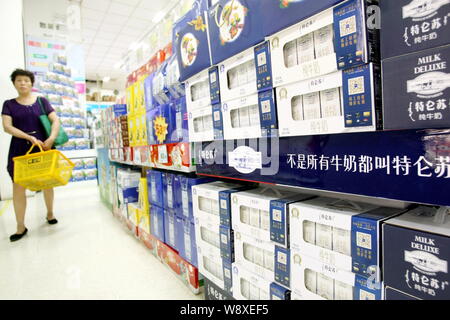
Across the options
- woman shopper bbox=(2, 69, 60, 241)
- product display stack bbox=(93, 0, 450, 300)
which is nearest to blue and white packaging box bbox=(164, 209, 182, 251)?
product display stack bbox=(93, 0, 450, 300)

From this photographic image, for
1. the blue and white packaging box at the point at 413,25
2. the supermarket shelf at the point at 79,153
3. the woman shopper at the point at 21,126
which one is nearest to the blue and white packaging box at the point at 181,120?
the blue and white packaging box at the point at 413,25

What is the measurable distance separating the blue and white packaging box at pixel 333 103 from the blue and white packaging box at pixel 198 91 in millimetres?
508

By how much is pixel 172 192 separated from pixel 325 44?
133 cm

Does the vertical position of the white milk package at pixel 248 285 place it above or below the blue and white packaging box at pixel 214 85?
below

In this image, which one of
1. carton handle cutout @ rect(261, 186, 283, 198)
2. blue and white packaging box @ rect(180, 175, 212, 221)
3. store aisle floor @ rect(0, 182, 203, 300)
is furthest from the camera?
store aisle floor @ rect(0, 182, 203, 300)

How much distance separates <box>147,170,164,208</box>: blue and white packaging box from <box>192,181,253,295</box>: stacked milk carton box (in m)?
0.54

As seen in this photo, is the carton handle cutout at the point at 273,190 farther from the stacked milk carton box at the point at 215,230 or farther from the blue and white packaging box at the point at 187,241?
the blue and white packaging box at the point at 187,241

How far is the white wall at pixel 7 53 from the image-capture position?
4422 mm

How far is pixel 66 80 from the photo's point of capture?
6000mm

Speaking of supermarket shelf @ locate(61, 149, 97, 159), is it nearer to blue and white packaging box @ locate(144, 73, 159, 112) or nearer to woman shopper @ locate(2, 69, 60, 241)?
woman shopper @ locate(2, 69, 60, 241)

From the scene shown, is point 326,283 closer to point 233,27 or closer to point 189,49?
point 233,27

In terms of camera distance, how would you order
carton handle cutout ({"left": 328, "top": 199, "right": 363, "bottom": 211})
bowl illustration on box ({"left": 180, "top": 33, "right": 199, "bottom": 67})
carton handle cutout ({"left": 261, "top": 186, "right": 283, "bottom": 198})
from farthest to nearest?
bowl illustration on box ({"left": 180, "top": 33, "right": 199, "bottom": 67})
carton handle cutout ({"left": 261, "top": 186, "right": 283, "bottom": 198})
carton handle cutout ({"left": 328, "top": 199, "right": 363, "bottom": 211})

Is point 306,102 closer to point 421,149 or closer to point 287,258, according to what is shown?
point 421,149

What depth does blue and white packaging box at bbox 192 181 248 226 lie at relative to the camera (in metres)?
1.25
